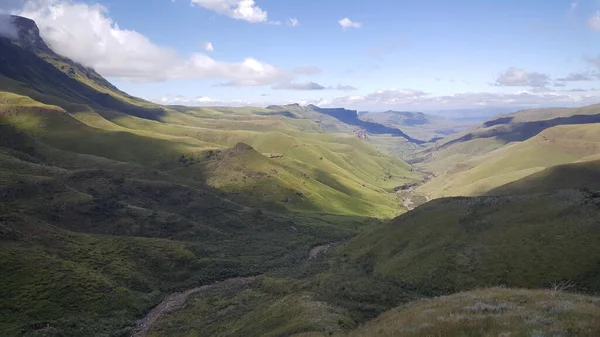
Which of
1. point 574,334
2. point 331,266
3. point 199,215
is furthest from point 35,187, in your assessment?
point 574,334

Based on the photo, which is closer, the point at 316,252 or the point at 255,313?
the point at 255,313

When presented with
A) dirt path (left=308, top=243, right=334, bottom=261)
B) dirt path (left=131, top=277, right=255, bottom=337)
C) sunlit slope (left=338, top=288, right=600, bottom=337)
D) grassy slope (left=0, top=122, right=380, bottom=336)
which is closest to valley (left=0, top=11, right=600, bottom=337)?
sunlit slope (left=338, top=288, right=600, bottom=337)

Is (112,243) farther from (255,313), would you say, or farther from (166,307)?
(255,313)

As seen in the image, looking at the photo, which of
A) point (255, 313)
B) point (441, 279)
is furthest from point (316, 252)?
point (255, 313)

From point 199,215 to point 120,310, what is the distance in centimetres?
8723

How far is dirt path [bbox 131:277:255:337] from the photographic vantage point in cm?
7301

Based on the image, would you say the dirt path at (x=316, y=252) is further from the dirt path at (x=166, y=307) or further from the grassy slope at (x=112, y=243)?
the dirt path at (x=166, y=307)

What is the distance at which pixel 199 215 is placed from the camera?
6555 inches

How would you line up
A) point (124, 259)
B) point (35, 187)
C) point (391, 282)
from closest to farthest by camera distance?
1. point (391, 282)
2. point (124, 259)
3. point (35, 187)

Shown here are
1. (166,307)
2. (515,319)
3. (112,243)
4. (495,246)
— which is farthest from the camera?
(112,243)

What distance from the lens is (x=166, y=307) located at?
84438 mm

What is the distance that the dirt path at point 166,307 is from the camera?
73.0 m

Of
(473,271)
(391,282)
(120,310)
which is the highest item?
(473,271)

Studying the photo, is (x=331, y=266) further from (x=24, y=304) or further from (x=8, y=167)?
(x=8, y=167)
